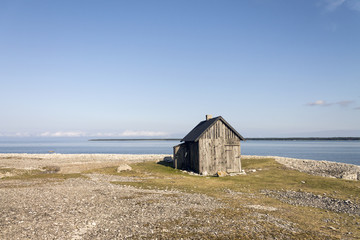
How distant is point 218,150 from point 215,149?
485 millimetres

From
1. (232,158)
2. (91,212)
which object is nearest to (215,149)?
(232,158)

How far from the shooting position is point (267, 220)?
1428 centimetres

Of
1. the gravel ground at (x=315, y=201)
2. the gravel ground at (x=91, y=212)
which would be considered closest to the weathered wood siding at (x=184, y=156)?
the gravel ground at (x=315, y=201)

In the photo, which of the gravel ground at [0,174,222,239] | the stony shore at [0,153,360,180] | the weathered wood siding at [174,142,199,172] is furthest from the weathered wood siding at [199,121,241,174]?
the gravel ground at [0,174,222,239]

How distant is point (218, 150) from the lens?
123ft

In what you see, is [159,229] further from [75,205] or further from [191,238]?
[75,205]

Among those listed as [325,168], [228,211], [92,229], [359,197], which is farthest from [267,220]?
[325,168]

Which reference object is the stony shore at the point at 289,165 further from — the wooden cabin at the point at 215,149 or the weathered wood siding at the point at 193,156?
the wooden cabin at the point at 215,149

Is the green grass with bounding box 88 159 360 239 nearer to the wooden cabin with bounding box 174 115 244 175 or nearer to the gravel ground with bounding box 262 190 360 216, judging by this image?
the gravel ground with bounding box 262 190 360 216

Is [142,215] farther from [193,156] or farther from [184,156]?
[184,156]

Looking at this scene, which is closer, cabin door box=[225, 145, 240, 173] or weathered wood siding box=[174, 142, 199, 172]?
cabin door box=[225, 145, 240, 173]

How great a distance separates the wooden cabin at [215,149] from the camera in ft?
120

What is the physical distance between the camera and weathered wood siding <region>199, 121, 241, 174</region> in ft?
120

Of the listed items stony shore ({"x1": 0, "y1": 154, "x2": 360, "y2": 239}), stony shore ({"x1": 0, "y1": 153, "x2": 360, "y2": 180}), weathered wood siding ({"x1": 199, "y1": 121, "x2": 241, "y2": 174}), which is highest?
weathered wood siding ({"x1": 199, "y1": 121, "x2": 241, "y2": 174})
